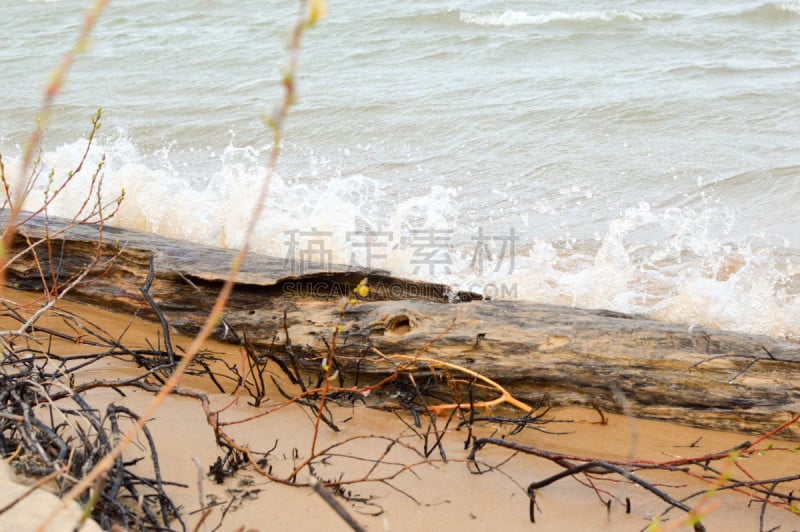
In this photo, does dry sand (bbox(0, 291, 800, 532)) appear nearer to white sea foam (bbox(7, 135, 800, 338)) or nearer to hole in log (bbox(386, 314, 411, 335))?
hole in log (bbox(386, 314, 411, 335))

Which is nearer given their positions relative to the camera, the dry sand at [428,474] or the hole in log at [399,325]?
the dry sand at [428,474]

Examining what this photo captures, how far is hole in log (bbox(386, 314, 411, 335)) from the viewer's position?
301 cm

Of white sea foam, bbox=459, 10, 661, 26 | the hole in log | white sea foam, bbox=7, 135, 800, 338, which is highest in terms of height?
white sea foam, bbox=459, 10, 661, 26

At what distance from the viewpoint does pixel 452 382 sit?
8.81ft

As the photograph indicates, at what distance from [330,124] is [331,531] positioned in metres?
6.64

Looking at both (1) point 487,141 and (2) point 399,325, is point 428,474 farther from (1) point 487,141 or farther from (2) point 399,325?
(1) point 487,141

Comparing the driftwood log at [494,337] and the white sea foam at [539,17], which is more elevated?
the white sea foam at [539,17]

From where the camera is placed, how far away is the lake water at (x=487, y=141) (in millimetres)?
4945

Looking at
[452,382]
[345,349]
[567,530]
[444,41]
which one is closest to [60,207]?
[345,349]

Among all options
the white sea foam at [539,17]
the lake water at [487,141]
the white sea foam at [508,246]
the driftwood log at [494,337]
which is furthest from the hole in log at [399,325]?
the white sea foam at [539,17]

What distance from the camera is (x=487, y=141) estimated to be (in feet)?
24.6

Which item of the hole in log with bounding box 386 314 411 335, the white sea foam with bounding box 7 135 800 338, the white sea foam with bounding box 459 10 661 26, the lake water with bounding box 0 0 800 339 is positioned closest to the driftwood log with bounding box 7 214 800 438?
the hole in log with bounding box 386 314 411 335

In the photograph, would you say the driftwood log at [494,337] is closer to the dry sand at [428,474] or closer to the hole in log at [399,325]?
the hole in log at [399,325]

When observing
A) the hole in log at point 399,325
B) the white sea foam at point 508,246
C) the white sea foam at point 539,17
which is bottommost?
the white sea foam at point 508,246
